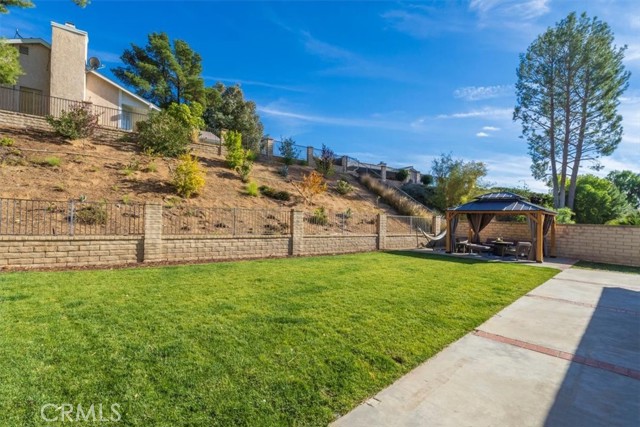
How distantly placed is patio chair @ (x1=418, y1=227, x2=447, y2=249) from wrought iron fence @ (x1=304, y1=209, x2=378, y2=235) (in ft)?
8.46

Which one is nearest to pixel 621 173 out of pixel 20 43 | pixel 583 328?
pixel 583 328

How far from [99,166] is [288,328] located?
12.1m

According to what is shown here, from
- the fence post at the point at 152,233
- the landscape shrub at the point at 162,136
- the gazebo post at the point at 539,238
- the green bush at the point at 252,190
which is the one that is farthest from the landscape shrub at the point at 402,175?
the fence post at the point at 152,233

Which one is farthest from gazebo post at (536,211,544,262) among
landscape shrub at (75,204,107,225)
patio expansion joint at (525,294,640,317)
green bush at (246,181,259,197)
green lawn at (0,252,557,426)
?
landscape shrub at (75,204,107,225)

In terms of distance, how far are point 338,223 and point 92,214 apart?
904 cm

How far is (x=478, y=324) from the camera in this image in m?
4.28

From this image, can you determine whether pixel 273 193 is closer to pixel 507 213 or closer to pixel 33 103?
pixel 507 213

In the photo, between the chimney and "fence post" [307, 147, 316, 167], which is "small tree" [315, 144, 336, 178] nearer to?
"fence post" [307, 147, 316, 167]

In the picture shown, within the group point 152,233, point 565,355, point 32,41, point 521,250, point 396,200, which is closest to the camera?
point 565,355

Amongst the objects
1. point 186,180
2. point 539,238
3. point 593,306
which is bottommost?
point 593,306

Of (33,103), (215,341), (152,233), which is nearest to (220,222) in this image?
(152,233)

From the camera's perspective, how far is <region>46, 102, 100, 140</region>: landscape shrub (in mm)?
13281

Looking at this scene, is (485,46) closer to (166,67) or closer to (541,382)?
(541,382)

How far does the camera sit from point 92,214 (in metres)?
8.52
